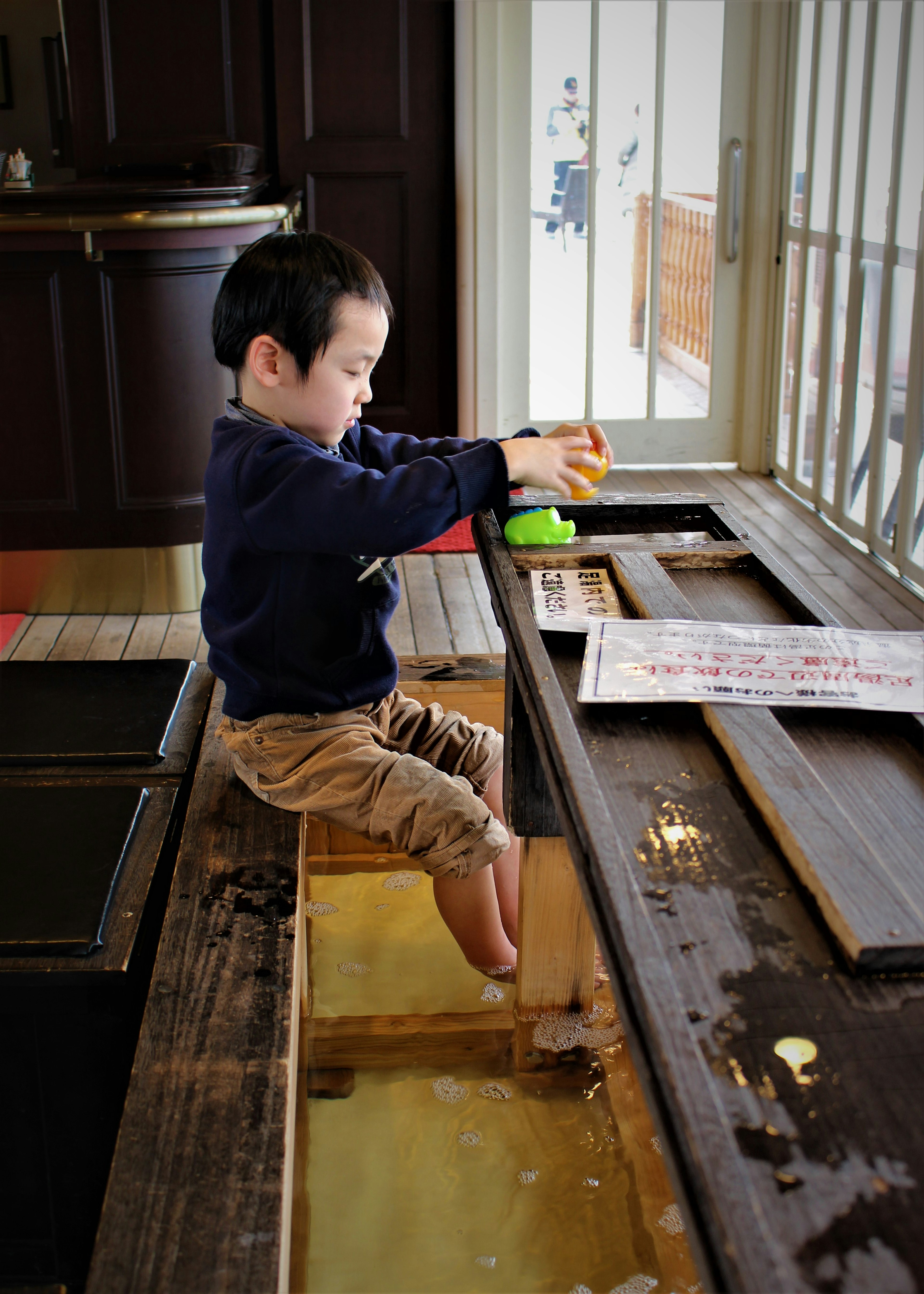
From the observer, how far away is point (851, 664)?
1049 mm

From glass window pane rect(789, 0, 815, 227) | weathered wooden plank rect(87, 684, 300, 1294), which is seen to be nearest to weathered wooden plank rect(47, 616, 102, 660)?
weathered wooden plank rect(87, 684, 300, 1294)

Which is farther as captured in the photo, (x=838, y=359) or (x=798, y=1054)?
(x=838, y=359)

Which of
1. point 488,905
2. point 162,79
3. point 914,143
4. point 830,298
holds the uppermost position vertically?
point 162,79

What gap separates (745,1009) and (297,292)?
3.39ft

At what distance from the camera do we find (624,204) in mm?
4266

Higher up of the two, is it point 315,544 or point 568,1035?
point 315,544

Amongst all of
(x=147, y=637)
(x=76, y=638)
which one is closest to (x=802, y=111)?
(x=147, y=637)

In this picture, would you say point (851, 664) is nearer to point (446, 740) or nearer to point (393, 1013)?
point (446, 740)

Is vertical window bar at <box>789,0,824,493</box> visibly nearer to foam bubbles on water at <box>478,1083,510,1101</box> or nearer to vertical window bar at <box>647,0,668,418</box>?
vertical window bar at <box>647,0,668,418</box>

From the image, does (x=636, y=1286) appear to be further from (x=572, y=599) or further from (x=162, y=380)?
(x=162, y=380)

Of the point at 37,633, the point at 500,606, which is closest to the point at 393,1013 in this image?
the point at 500,606

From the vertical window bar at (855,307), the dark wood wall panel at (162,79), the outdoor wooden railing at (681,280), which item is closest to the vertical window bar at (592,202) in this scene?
the outdoor wooden railing at (681,280)

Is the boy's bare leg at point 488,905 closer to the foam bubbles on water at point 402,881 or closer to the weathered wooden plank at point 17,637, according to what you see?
the foam bubbles on water at point 402,881

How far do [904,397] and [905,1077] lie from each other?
3.02m
